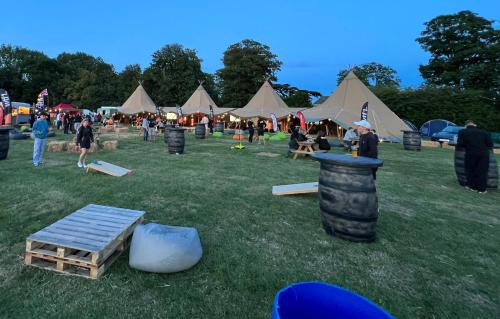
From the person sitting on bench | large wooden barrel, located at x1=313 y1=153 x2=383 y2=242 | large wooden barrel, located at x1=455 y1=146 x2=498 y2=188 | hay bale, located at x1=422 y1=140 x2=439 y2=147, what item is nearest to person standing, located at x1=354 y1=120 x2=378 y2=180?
large wooden barrel, located at x1=313 y1=153 x2=383 y2=242

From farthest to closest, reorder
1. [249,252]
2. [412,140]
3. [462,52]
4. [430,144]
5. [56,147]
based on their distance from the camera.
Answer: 1. [462,52]
2. [430,144]
3. [412,140]
4. [56,147]
5. [249,252]

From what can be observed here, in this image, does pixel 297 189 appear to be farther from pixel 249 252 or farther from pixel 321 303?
pixel 321 303

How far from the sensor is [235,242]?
4.42m

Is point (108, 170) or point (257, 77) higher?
point (257, 77)

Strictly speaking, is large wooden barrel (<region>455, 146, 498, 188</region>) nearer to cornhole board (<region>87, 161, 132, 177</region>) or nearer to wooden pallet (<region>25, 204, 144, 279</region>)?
wooden pallet (<region>25, 204, 144, 279</region>)

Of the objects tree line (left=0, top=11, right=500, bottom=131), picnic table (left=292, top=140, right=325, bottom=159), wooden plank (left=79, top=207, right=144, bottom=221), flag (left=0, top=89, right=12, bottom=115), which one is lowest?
wooden plank (left=79, top=207, right=144, bottom=221)

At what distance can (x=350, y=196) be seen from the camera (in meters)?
4.31

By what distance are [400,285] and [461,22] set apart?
49190mm

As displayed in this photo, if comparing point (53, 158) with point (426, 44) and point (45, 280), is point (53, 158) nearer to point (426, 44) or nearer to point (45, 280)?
point (45, 280)

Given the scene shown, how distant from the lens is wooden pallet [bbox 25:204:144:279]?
10.9 feet

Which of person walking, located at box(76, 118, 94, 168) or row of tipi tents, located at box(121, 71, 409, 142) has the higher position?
row of tipi tents, located at box(121, 71, 409, 142)

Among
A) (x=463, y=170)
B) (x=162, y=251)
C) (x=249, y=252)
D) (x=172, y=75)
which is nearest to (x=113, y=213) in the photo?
(x=162, y=251)

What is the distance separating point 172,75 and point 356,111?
45118 mm

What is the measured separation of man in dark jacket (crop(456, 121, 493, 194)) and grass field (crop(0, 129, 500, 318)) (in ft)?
1.70
